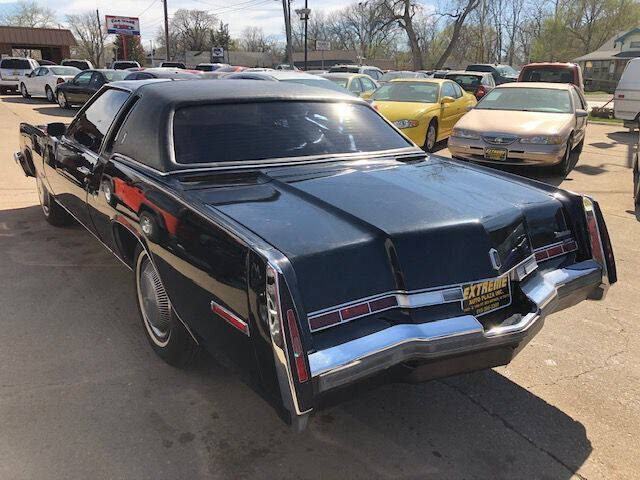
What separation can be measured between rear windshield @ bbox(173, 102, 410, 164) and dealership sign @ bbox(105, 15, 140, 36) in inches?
2240

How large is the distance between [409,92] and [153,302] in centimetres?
939

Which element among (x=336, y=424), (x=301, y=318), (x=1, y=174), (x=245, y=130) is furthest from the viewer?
(x=1, y=174)

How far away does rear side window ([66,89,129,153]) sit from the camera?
395 centimetres

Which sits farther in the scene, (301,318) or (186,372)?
(186,372)

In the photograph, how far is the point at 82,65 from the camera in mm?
32156

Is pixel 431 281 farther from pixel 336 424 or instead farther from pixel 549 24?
pixel 549 24

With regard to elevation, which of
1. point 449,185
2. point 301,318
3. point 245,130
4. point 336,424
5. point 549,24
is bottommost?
point 336,424

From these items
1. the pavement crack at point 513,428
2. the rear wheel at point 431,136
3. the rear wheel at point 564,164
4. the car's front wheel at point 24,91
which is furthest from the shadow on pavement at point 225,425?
the car's front wheel at point 24,91

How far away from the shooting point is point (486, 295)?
237 cm

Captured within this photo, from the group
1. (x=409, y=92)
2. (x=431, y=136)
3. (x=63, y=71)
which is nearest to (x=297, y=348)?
(x=431, y=136)

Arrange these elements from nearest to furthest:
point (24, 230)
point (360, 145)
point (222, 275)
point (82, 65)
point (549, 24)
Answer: point (222, 275)
point (360, 145)
point (24, 230)
point (82, 65)
point (549, 24)

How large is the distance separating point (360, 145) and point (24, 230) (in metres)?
3.86

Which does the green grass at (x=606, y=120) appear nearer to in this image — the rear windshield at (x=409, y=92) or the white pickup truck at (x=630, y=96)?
the white pickup truck at (x=630, y=96)

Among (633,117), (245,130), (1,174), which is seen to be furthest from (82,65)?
(245,130)
